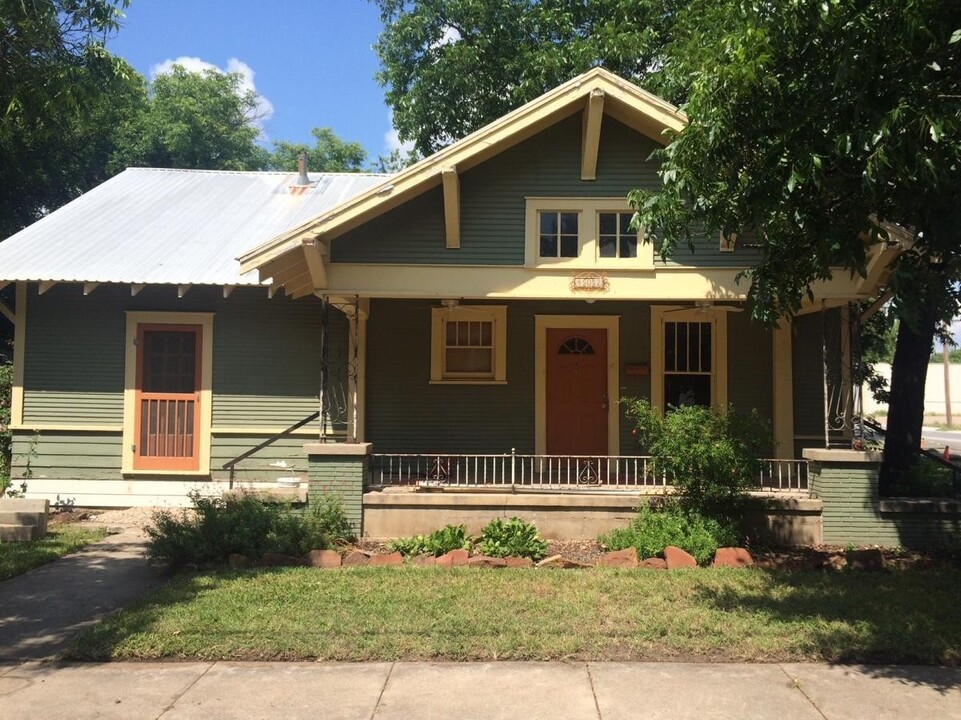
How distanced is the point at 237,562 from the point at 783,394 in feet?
26.0

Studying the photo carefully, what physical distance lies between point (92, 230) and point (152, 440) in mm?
3657

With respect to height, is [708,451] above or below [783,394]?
below

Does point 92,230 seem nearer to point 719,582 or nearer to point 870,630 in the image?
point 719,582

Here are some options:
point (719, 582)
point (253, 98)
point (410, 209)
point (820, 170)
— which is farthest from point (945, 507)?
point (253, 98)

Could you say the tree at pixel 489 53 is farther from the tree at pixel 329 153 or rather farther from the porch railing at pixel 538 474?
the tree at pixel 329 153

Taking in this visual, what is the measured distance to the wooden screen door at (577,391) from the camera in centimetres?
1205

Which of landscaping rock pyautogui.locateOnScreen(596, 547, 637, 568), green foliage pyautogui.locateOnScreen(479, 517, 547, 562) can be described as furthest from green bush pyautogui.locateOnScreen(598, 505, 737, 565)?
green foliage pyautogui.locateOnScreen(479, 517, 547, 562)

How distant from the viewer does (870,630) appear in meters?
6.02

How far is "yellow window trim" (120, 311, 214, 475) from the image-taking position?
11766mm

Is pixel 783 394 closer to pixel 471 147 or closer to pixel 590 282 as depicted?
pixel 590 282

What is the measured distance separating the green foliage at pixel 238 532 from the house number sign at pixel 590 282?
3.89 metres

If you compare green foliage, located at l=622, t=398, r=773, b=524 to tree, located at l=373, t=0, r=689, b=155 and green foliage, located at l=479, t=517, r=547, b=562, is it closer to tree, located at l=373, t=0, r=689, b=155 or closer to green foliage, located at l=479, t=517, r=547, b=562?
green foliage, located at l=479, t=517, r=547, b=562

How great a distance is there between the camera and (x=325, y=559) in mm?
8148

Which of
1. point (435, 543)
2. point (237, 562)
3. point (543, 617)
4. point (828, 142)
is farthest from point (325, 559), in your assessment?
point (828, 142)
